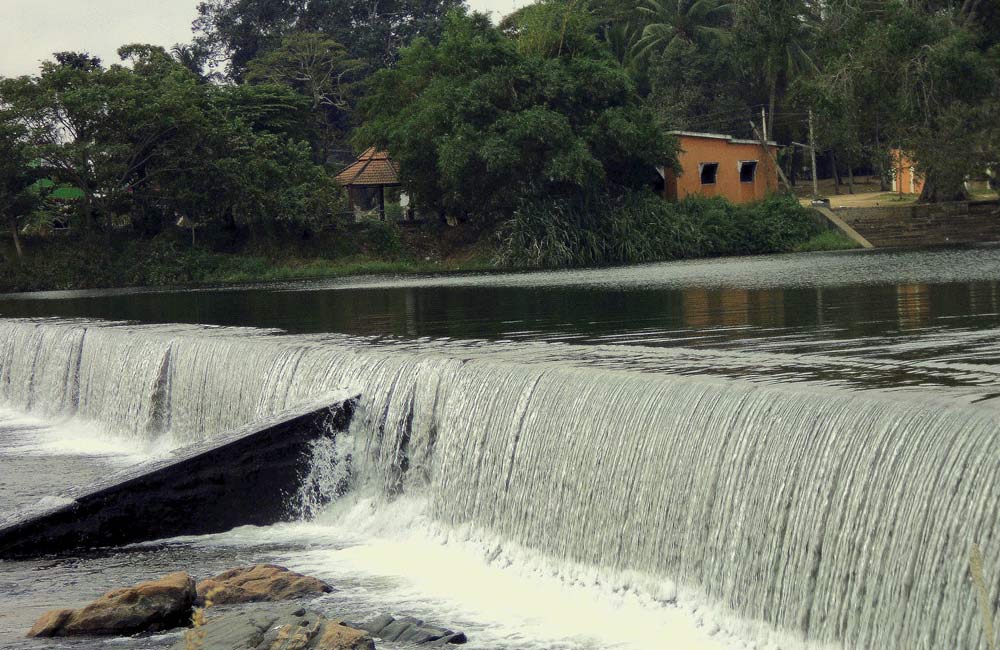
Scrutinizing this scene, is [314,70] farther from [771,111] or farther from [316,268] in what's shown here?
Result: [771,111]

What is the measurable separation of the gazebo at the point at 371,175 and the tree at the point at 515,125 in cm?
298

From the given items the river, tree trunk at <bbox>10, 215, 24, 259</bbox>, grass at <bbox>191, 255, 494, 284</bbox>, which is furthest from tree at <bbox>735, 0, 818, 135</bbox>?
the river

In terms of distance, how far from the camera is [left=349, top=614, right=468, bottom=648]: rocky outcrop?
24.7ft

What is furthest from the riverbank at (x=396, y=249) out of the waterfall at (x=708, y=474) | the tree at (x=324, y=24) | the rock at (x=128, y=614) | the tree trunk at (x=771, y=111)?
the rock at (x=128, y=614)

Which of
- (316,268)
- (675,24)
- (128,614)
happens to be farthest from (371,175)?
(128,614)

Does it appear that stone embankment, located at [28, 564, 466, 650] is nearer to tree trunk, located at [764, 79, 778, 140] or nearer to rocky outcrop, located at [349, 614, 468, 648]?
rocky outcrop, located at [349, 614, 468, 648]

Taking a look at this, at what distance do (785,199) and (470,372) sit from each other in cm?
3404

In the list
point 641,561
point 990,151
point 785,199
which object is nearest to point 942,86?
point 990,151

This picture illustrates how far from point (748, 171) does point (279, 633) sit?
138ft

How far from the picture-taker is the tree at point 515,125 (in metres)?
36.9

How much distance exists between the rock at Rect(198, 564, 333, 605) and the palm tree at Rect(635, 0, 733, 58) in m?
47.5

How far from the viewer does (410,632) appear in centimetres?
762

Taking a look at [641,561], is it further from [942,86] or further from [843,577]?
[942,86]

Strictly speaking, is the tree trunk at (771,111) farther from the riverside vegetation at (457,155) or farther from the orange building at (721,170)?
the riverside vegetation at (457,155)
